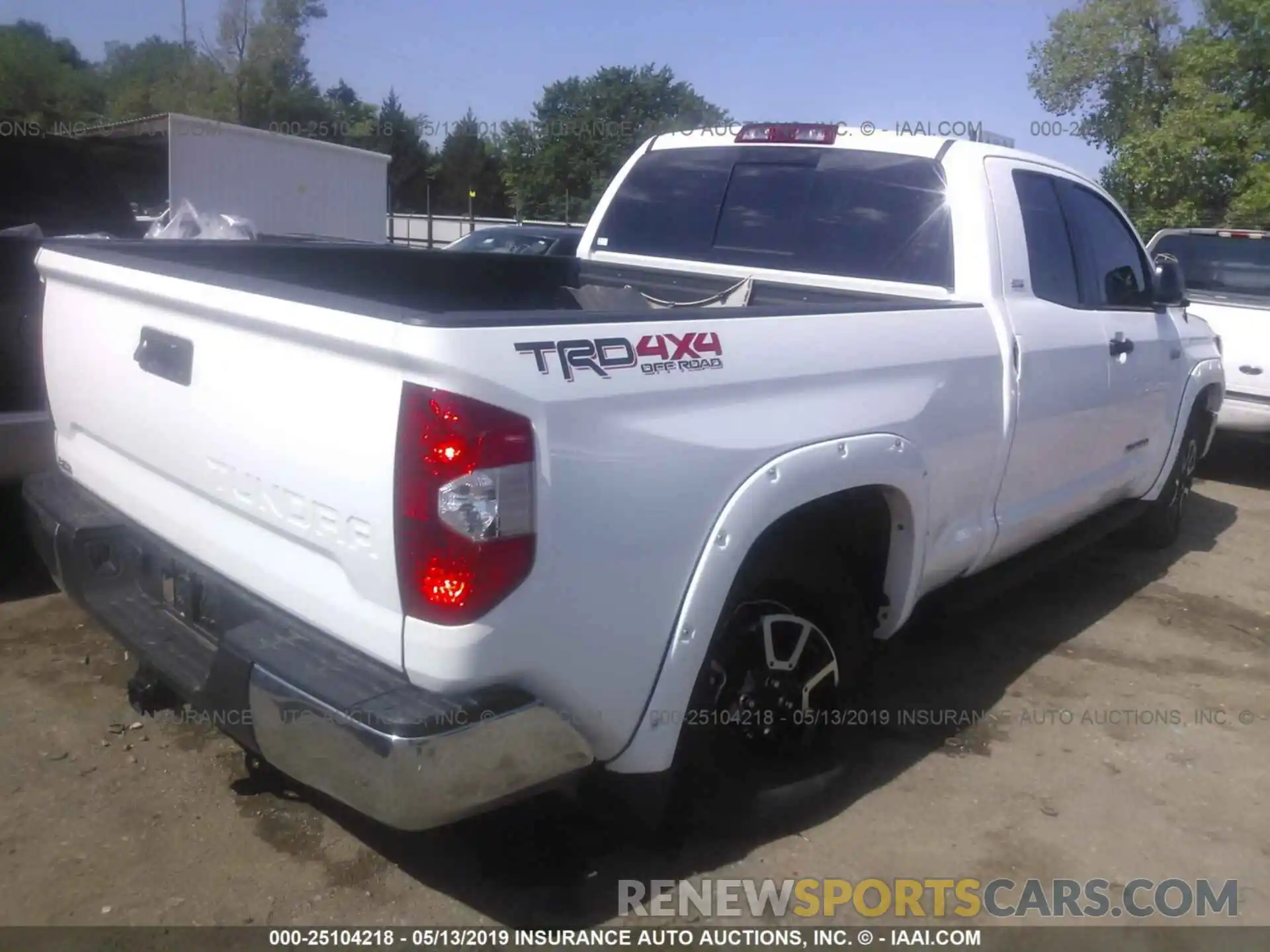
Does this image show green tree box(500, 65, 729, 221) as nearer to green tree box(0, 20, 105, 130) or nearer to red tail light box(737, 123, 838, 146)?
green tree box(0, 20, 105, 130)

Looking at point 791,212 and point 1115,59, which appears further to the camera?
point 1115,59

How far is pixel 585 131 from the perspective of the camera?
4062 centimetres

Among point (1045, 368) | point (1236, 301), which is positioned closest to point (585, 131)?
point (1236, 301)

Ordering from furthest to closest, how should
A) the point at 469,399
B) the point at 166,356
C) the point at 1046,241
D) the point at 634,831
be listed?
the point at 1046,241 → the point at 634,831 → the point at 166,356 → the point at 469,399

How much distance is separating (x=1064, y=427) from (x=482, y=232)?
11.7 metres

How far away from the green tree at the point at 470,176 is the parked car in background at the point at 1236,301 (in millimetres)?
42720

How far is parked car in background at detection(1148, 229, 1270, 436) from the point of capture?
817cm

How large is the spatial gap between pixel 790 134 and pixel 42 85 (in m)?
58.5

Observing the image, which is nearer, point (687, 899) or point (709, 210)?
point (687, 899)

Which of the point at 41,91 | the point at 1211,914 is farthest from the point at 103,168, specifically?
the point at 41,91

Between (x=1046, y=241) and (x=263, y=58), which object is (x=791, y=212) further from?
(x=263, y=58)

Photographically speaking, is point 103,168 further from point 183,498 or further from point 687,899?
point 687,899

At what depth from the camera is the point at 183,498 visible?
2.84m

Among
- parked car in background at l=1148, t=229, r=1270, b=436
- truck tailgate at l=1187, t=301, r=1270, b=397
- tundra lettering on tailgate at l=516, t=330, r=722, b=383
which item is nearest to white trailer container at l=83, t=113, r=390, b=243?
parked car in background at l=1148, t=229, r=1270, b=436
